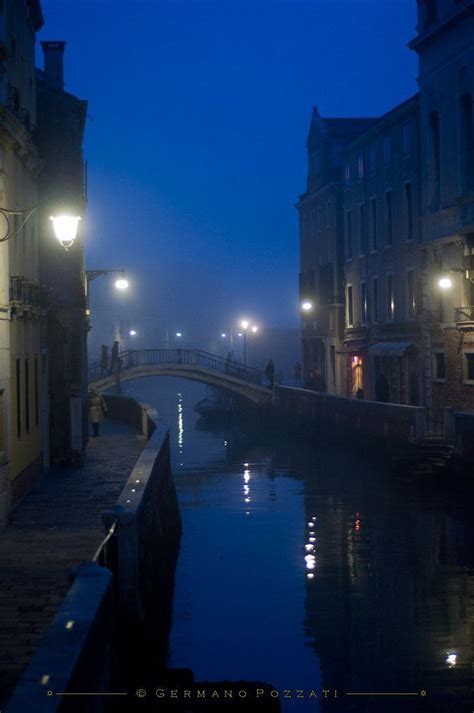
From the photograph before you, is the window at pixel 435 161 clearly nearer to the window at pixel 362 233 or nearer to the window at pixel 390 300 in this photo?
the window at pixel 390 300

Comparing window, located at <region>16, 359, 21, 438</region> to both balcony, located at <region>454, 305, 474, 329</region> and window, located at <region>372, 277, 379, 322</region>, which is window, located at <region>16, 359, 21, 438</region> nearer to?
balcony, located at <region>454, 305, 474, 329</region>

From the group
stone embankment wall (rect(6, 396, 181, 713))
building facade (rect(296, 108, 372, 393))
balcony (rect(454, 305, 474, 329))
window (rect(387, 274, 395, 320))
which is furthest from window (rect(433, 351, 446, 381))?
stone embankment wall (rect(6, 396, 181, 713))

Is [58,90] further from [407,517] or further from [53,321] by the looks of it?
[407,517]

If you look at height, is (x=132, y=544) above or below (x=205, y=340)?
below

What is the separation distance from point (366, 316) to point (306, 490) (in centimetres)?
1495

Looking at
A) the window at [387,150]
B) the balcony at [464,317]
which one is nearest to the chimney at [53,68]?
the balcony at [464,317]

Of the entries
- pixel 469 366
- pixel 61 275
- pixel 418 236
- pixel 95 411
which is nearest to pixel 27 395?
pixel 61 275

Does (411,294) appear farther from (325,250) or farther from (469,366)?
(325,250)

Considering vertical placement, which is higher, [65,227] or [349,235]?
[349,235]

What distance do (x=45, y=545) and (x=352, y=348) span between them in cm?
3224

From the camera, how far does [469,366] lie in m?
31.1

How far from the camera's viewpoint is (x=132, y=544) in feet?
38.9

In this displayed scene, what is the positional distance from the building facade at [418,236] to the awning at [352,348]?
0.04m

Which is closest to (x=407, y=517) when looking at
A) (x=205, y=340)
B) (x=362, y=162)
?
(x=362, y=162)
